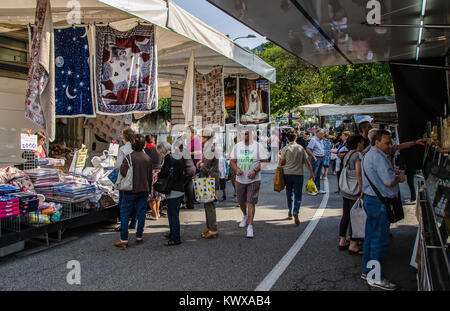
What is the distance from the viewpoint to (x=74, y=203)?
18.6ft

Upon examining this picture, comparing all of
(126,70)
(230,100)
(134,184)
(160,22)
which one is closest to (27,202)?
(134,184)

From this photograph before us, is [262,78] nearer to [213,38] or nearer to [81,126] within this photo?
[213,38]

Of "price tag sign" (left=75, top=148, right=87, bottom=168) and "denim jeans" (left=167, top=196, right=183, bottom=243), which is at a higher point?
"price tag sign" (left=75, top=148, right=87, bottom=168)

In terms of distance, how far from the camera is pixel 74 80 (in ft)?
19.7

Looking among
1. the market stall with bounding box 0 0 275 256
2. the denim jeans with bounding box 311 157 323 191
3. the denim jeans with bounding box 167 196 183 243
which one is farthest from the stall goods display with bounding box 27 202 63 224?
the denim jeans with bounding box 311 157 323 191

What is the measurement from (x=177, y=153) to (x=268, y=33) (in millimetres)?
2326

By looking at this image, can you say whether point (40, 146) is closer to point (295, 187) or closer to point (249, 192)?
point (249, 192)

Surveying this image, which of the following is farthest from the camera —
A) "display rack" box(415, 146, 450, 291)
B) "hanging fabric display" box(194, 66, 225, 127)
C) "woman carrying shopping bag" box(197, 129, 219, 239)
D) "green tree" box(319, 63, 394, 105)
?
"green tree" box(319, 63, 394, 105)

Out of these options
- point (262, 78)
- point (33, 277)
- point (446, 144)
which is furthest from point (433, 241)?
point (262, 78)

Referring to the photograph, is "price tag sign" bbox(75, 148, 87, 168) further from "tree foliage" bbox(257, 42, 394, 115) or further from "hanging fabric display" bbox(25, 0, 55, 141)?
"tree foliage" bbox(257, 42, 394, 115)

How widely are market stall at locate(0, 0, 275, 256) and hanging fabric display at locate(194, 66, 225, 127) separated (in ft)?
2.10

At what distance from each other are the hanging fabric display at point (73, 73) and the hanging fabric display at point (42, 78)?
1.02 m

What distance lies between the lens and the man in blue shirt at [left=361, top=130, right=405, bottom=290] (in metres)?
3.86

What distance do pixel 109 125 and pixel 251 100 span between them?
412cm
